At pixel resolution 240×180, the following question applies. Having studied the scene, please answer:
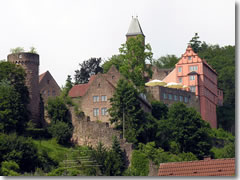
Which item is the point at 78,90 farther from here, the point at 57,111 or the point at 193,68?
the point at 193,68

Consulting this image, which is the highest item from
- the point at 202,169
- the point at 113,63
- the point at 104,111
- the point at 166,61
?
the point at 166,61

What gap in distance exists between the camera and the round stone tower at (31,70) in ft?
153

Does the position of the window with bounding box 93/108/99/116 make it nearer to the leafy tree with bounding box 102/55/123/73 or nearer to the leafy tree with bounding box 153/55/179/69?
the leafy tree with bounding box 102/55/123/73

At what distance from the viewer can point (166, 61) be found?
80688 millimetres

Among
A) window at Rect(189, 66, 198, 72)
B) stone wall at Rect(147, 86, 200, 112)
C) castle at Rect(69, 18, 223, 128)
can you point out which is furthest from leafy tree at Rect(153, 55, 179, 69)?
stone wall at Rect(147, 86, 200, 112)

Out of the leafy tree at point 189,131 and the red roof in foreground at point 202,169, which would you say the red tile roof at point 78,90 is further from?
the red roof in foreground at point 202,169

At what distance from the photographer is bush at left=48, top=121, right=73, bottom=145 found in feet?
151

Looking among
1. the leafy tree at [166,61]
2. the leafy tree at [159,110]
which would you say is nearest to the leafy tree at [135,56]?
the leafy tree at [159,110]

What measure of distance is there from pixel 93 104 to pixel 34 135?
626cm

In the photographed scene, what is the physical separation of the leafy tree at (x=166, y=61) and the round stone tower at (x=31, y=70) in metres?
31.8

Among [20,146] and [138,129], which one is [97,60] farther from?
[20,146]

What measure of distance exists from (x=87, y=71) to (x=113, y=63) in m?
2.28

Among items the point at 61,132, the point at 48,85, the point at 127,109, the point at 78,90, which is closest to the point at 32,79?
the point at 61,132

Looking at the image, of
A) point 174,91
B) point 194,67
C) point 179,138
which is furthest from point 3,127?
point 194,67
